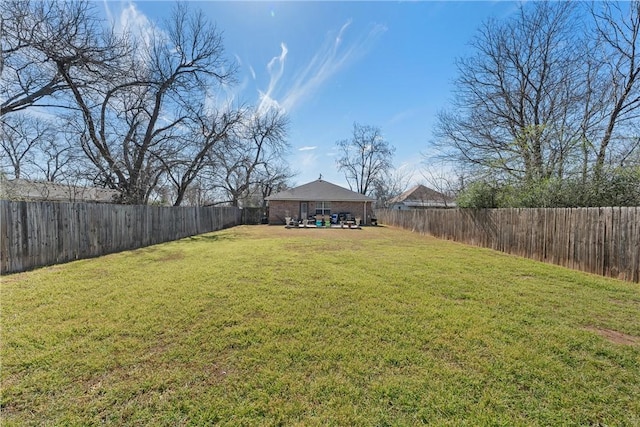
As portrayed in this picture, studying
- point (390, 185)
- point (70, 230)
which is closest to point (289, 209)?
point (70, 230)

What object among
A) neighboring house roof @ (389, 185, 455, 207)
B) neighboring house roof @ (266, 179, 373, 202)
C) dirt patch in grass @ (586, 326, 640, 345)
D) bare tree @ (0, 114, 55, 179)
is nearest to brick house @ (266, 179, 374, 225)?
neighboring house roof @ (266, 179, 373, 202)

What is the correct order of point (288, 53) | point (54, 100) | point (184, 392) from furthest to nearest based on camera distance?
point (288, 53) < point (54, 100) < point (184, 392)

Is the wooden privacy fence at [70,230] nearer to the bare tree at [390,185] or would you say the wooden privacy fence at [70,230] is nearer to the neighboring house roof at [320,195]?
the neighboring house roof at [320,195]

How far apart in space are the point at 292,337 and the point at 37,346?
2796 mm

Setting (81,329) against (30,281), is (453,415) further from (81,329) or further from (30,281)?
(30,281)

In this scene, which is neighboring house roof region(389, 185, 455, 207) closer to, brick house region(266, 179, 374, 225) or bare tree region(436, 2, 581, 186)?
brick house region(266, 179, 374, 225)

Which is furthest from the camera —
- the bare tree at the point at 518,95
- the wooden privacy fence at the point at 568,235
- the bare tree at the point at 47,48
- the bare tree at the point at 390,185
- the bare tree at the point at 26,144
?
the bare tree at the point at 390,185

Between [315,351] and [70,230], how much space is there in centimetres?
811

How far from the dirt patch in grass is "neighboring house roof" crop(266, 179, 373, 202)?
2055cm

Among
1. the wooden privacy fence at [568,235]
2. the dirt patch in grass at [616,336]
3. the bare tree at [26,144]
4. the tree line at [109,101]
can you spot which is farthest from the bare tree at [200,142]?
the dirt patch in grass at [616,336]

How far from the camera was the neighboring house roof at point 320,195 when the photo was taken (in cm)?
2356

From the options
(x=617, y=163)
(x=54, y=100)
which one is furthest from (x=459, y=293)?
(x=54, y=100)

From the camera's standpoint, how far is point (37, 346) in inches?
113

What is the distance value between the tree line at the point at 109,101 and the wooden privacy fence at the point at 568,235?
13.9 m
